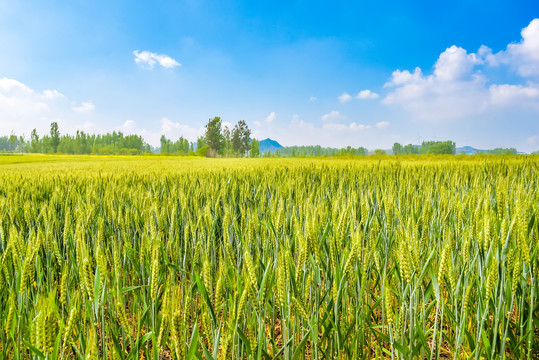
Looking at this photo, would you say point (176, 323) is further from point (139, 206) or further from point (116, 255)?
point (139, 206)

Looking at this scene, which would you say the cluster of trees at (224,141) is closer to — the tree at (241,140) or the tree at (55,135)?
the tree at (241,140)

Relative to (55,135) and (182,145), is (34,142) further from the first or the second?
(182,145)

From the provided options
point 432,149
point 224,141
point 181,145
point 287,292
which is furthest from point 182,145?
point 287,292

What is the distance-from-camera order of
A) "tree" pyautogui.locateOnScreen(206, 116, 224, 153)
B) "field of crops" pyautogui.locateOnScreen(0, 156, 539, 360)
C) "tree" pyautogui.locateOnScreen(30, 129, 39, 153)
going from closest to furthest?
"field of crops" pyautogui.locateOnScreen(0, 156, 539, 360) → "tree" pyautogui.locateOnScreen(206, 116, 224, 153) → "tree" pyautogui.locateOnScreen(30, 129, 39, 153)

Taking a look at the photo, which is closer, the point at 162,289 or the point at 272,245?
the point at 162,289

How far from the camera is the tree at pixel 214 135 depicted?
64750mm

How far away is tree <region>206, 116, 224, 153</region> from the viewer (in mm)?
64750

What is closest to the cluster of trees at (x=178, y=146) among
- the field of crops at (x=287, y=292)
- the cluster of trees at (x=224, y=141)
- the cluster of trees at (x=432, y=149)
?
the cluster of trees at (x=224, y=141)

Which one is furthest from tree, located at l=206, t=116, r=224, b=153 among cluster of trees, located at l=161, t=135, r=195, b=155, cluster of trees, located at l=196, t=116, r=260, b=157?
cluster of trees, located at l=161, t=135, r=195, b=155

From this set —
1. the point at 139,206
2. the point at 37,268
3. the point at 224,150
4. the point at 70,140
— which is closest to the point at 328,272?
the point at 37,268

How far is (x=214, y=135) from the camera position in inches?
2559

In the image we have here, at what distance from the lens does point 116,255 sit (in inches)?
40.3

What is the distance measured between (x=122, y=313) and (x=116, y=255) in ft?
1.40

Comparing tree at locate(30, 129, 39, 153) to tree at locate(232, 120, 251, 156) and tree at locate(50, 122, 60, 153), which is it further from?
tree at locate(232, 120, 251, 156)
